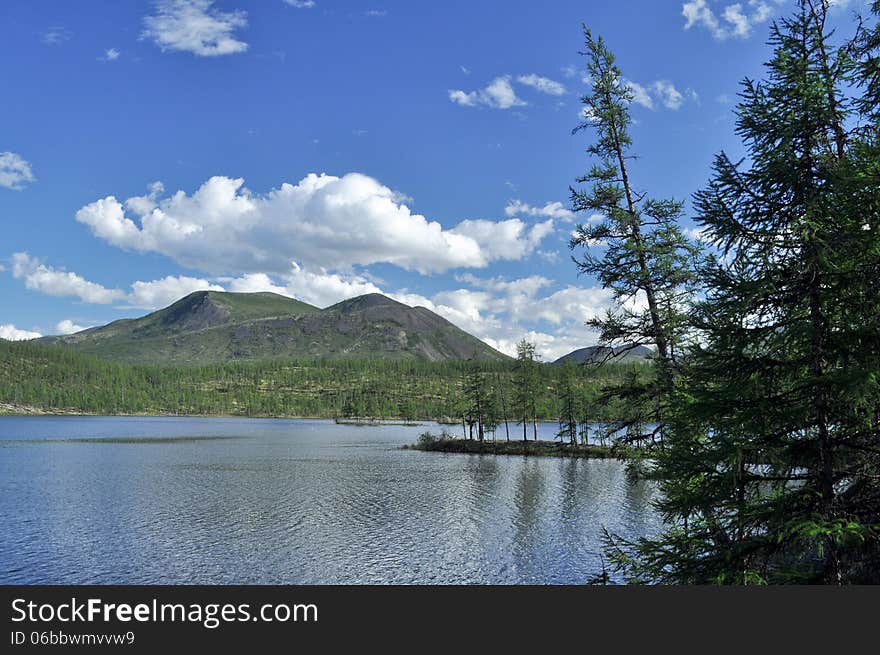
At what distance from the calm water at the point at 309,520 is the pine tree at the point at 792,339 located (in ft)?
23.5

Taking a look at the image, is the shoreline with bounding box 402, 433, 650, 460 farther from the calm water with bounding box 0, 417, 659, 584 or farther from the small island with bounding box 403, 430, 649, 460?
the calm water with bounding box 0, 417, 659, 584

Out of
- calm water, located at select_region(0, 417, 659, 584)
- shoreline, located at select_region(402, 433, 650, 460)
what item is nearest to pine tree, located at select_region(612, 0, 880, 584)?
calm water, located at select_region(0, 417, 659, 584)

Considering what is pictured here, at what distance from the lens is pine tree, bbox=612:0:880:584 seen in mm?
9852

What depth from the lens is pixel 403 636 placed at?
809 centimetres

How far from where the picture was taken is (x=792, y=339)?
33.2ft

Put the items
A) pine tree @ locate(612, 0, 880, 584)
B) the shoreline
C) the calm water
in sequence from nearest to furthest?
pine tree @ locate(612, 0, 880, 584) < the calm water < the shoreline

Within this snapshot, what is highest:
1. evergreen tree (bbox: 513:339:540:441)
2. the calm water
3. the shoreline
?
evergreen tree (bbox: 513:339:540:441)

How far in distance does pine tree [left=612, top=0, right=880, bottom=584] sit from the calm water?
7.16m

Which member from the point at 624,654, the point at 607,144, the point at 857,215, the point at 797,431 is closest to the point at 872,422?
the point at 797,431

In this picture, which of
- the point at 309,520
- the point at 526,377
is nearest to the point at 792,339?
the point at 309,520

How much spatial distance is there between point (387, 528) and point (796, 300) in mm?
32650

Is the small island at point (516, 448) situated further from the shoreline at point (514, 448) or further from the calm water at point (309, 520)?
the calm water at point (309, 520)

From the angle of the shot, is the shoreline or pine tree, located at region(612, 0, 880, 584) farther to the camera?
the shoreline

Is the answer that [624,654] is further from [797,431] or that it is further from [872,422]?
[872,422]
